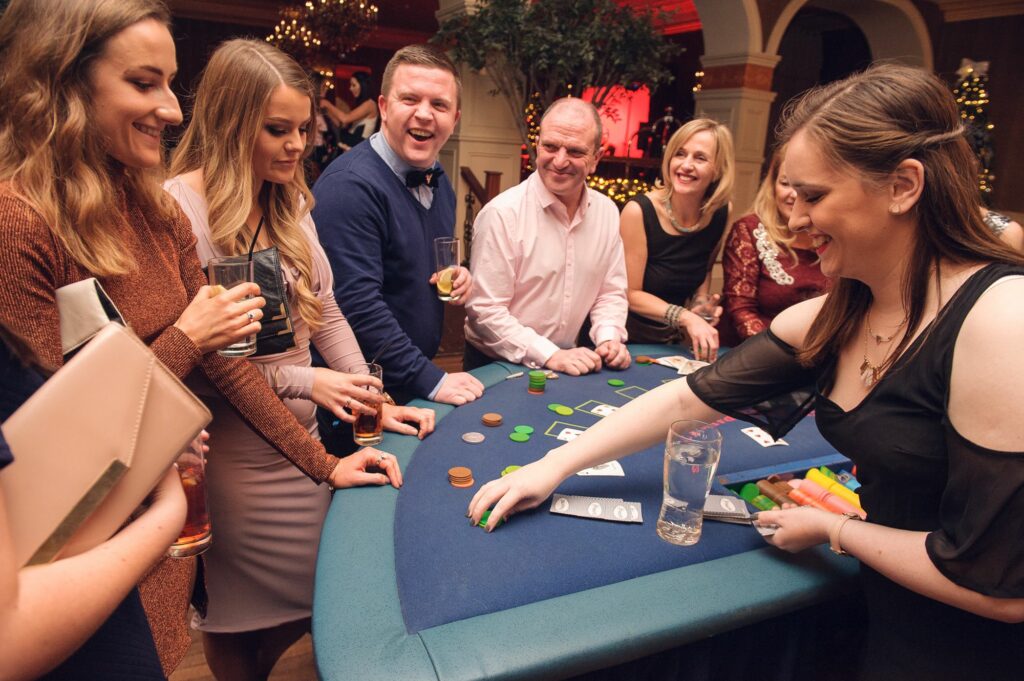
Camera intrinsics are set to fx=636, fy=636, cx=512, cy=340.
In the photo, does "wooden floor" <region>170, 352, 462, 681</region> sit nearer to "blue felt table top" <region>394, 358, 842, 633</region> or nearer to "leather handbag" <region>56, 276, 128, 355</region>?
"blue felt table top" <region>394, 358, 842, 633</region>

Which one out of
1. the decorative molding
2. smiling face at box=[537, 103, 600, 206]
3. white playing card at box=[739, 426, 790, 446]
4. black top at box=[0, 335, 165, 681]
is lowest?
white playing card at box=[739, 426, 790, 446]

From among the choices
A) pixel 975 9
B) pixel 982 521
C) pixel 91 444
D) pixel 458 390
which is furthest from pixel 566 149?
pixel 975 9

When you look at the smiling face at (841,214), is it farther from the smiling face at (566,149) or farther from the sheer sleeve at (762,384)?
the smiling face at (566,149)

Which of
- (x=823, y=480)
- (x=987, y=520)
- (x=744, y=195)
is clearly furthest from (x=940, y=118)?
(x=744, y=195)

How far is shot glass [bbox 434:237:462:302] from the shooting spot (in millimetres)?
2072

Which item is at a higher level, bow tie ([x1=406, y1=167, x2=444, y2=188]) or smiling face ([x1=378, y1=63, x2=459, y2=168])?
Result: smiling face ([x1=378, y1=63, x2=459, y2=168])

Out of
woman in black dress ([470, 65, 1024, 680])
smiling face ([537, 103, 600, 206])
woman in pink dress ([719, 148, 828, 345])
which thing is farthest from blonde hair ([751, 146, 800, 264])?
woman in black dress ([470, 65, 1024, 680])

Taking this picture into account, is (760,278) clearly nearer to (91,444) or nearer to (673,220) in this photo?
(673,220)

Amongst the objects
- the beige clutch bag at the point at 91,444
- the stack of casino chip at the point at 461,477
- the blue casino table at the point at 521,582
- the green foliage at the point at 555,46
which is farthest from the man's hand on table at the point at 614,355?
the green foliage at the point at 555,46

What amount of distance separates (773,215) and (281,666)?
2.48m

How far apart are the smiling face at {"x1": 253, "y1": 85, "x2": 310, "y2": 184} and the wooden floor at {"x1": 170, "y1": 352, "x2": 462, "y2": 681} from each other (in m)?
1.49

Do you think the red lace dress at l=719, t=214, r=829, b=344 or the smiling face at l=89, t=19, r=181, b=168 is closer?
the smiling face at l=89, t=19, r=181, b=168

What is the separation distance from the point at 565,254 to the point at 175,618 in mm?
1800

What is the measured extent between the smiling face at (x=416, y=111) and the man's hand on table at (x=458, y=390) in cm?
79
